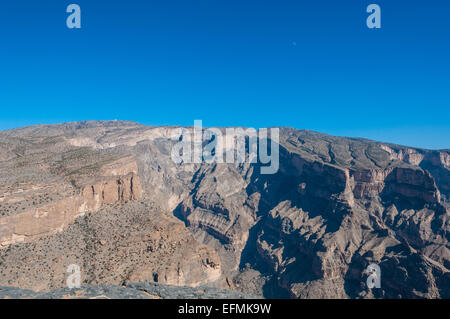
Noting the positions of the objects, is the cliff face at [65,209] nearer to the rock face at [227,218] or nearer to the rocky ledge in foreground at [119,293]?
the rock face at [227,218]

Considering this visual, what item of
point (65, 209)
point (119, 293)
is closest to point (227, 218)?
point (65, 209)

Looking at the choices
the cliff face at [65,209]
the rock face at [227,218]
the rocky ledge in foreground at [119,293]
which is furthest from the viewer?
the rock face at [227,218]

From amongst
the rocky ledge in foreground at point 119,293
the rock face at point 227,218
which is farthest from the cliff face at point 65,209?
Result: the rocky ledge in foreground at point 119,293

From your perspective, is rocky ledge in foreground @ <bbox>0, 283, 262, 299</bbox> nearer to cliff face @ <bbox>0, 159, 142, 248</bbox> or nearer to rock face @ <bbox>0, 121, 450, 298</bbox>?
rock face @ <bbox>0, 121, 450, 298</bbox>

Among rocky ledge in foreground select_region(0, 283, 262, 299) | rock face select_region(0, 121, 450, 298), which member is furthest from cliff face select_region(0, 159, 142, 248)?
rocky ledge in foreground select_region(0, 283, 262, 299)

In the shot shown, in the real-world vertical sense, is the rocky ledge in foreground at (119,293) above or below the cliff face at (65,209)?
below
